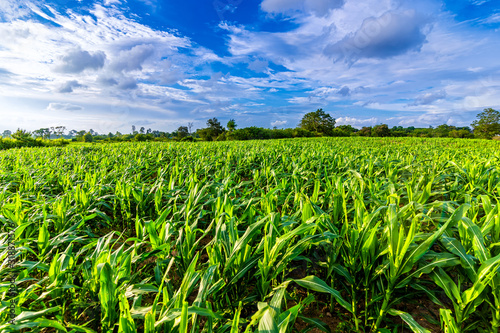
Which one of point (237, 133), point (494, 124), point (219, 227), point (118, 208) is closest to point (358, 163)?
point (219, 227)

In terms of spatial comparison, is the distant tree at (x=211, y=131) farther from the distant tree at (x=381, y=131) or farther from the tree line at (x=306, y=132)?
the distant tree at (x=381, y=131)

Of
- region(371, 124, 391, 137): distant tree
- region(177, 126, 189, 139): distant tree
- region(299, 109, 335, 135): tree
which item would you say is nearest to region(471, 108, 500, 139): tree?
region(371, 124, 391, 137): distant tree

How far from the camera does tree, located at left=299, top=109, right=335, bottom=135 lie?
66625mm

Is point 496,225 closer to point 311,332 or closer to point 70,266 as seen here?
point 311,332

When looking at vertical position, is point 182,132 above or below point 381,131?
below

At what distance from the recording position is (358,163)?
4332mm

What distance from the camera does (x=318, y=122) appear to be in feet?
222

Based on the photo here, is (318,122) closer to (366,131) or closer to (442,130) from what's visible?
(366,131)

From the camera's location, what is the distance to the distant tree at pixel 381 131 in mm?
66625

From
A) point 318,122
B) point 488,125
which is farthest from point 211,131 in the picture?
point 488,125

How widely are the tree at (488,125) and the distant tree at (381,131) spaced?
801 inches

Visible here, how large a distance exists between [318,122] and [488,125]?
1658 inches

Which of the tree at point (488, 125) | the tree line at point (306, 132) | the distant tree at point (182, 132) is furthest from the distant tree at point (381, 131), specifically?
the distant tree at point (182, 132)

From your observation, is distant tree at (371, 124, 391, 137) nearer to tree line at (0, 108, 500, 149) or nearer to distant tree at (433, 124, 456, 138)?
tree line at (0, 108, 500, 149)
